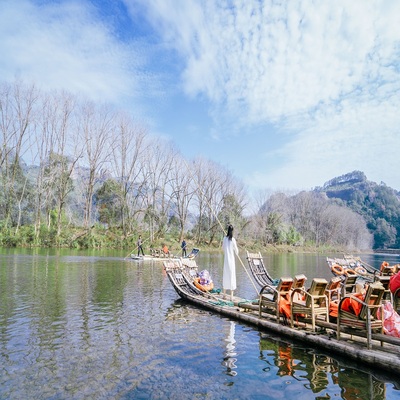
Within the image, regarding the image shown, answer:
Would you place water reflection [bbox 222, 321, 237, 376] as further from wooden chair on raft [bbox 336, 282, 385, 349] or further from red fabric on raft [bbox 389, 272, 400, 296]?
red fabric on raft [bbox 389, 272, 400, 296]

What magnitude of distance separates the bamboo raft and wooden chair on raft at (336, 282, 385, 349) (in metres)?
0.08

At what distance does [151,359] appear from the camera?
7047mm

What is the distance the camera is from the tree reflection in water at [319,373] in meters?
5.76

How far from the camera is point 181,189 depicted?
179 ft

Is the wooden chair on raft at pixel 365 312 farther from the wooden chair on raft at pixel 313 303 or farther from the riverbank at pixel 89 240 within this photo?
the riverbank at pixel 89 240

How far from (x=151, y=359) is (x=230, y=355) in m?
1.64

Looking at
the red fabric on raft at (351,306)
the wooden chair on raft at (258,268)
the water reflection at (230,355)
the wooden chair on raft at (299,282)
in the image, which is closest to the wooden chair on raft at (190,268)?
the wooden chair on raft at (258,268)

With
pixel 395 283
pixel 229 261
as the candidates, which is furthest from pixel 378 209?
pixel 395 283

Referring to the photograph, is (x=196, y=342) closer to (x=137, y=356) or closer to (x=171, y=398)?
(x=137, y=356)

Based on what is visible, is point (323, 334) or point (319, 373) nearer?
point (319, 373)

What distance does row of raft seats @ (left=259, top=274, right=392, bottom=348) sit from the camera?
669 cm

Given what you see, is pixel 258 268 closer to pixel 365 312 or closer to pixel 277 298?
pixel 277 298

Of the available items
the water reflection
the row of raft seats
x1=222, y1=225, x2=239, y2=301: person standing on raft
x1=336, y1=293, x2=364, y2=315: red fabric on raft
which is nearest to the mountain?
x1=222, y1=225, x2=239, y2=301: person standing on raft

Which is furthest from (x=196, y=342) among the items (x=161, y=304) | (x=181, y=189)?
(x=181, y=189)
